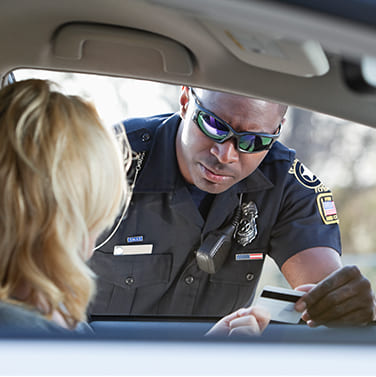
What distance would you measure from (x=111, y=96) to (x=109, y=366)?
10307mm

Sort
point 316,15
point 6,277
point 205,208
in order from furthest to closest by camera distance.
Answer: point 205,208 < point 6,277 < point 316,15

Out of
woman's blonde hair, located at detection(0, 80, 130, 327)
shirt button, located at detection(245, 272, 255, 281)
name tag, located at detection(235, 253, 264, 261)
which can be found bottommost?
shirt button, located at detection(245, 272, 255, 281)

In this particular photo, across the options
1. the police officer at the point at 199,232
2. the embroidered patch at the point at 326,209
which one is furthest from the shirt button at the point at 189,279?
the embroidered patch at the point at 326,209

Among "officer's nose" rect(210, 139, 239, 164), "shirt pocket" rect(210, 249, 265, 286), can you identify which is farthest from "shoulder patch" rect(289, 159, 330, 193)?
"officer's nose" rect(210, 139, 239, 164)

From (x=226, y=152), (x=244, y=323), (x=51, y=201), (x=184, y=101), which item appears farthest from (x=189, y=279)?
(x=51, y=201)

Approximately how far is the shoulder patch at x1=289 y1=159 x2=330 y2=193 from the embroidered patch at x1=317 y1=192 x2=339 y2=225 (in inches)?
1.1

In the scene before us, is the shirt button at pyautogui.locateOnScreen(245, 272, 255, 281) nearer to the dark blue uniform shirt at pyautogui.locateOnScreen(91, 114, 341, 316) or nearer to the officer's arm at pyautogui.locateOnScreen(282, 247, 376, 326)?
the dark blue uniform shirt at pyautogui.locateOnScreen(91, 114, 341, 316)

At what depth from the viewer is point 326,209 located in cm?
272

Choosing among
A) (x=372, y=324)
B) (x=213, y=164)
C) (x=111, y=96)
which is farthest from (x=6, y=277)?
(x=111, y=96)

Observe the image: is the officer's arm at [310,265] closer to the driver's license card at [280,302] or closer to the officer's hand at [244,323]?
the driver's license card at [280,302]

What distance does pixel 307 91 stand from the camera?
1705 mm

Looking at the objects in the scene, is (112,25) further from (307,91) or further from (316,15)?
(316,15)

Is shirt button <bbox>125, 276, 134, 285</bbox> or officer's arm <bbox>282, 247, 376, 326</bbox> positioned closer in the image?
officer's arm <bbox>282, 247, 376, 326</bbox>

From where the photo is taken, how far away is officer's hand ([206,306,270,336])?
1594mm
